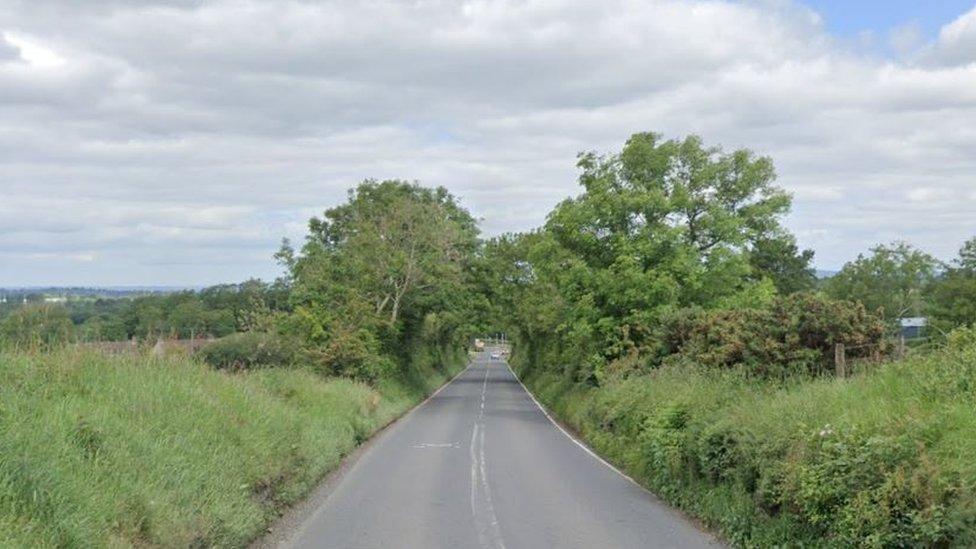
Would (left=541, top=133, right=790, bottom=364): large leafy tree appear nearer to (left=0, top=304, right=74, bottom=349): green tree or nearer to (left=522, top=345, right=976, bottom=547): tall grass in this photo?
(left=522, top=345, right=976, bottom=547): tall grass

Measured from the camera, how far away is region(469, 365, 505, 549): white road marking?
1286 centimetres

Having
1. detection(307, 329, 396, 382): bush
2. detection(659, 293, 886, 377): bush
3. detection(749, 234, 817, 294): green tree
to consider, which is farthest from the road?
detection(749, 234, 817, 294): green tree

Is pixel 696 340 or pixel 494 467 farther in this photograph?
pixel 696 340

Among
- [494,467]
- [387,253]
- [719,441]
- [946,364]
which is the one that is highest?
[387,253]

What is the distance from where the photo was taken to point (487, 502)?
16344 millimetres

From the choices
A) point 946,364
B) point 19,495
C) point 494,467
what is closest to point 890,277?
point 494,467

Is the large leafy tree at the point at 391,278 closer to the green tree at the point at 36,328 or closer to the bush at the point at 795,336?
the bush at the point at 795,336

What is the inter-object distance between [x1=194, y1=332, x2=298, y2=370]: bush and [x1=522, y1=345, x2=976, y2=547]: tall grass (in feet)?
52.9

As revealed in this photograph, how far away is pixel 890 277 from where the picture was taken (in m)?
80.6

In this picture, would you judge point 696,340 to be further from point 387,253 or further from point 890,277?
point 890,277

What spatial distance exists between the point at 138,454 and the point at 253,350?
23297 millimetres

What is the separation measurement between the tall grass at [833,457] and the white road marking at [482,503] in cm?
311

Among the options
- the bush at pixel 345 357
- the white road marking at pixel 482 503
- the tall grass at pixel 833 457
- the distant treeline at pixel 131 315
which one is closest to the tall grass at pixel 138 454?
the distant treeline at pixel 131 315

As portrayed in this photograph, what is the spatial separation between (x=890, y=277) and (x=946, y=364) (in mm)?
74615
